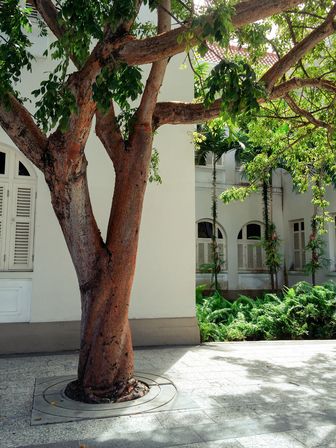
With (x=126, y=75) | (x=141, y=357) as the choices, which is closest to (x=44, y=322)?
(x=141, y=357)

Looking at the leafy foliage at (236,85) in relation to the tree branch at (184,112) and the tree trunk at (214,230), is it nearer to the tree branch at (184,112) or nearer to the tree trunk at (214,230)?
the tree branch at (184,112)

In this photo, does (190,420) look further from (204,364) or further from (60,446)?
(204,364)

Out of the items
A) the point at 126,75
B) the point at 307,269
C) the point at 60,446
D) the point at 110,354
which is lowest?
the point at 60,446

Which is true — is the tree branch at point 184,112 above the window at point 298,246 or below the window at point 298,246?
above

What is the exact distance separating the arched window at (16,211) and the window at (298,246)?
11281 millimetres

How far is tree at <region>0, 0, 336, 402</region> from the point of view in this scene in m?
4.03

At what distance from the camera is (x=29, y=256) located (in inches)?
302

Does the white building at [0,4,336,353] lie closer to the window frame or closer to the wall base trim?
the wall base trim

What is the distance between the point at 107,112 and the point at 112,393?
3014 mm

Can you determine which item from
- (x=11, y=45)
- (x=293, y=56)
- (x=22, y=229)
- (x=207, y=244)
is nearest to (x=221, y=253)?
(x=207, y=244)

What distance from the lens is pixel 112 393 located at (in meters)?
4.73

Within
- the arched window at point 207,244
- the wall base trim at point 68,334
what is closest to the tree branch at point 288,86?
the wall base trim at point 68,334

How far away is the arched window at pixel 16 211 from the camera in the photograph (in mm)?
7586

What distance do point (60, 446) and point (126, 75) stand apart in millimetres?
3410
